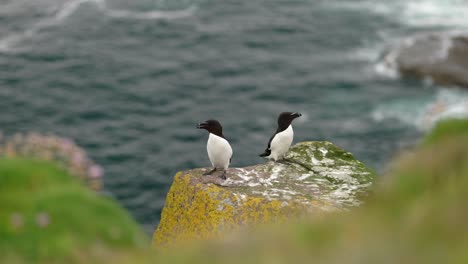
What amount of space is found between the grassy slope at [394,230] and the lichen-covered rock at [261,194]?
758 cm

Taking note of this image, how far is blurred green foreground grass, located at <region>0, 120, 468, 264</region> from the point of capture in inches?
264

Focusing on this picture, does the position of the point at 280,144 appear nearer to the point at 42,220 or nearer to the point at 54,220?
the point at 54,220

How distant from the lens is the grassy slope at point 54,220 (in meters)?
7.57

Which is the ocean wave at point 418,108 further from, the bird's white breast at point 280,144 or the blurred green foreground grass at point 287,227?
the blurred green foreground grass at point 287,227

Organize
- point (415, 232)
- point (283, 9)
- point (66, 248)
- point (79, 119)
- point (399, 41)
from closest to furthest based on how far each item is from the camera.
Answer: point (415, 232) → point (66, 248) → point (79, 119) → point (399, 41) → point (283, 9)

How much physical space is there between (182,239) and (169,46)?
157ft

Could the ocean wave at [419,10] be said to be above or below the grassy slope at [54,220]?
below

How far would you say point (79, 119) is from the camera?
5347cm

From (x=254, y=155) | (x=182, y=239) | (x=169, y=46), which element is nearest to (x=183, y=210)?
(x=182, y=239)

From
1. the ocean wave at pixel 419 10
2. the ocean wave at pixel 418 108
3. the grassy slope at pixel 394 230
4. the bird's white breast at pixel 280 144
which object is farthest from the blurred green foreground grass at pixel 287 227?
the ocean wave at pixel 419 10

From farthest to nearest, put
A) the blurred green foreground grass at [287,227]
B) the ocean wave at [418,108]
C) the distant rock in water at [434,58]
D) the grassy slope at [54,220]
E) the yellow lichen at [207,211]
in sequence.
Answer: the distant rock in water at [434,58]
the ocean wave at [418,108]
the yellow lichen at [207,211]
the grassy slope at [54,220]
the blurred green foreground grass at [287,227]

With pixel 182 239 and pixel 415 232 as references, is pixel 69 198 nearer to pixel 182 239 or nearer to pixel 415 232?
pixel 415 232

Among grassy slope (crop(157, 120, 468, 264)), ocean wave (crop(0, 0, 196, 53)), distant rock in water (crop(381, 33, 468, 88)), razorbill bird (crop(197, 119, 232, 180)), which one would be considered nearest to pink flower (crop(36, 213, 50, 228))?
grassy slope (crop(157, 120, 468, 264))

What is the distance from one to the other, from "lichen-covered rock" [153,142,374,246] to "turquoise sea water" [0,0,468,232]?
26554mm
